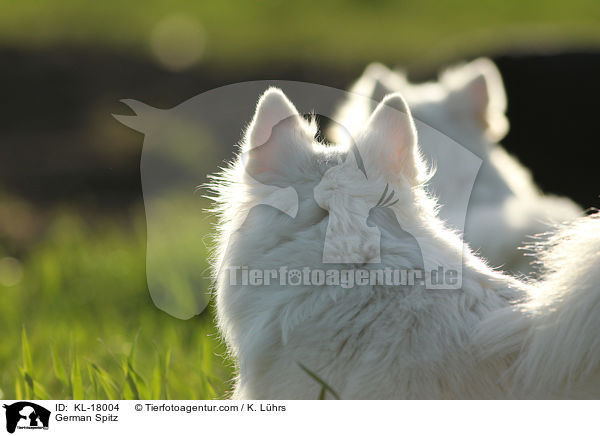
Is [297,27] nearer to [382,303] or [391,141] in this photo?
[391,141]

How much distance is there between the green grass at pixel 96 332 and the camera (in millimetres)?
2516

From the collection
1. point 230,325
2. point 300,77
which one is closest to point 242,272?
point 230,325

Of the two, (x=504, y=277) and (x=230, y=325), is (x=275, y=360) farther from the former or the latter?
(x=504, y=277)

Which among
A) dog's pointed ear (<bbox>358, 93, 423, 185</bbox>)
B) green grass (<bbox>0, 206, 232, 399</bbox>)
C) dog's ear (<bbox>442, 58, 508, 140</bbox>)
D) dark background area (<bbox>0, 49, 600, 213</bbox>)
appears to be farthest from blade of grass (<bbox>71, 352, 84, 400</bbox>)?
dark background area (<bbox>0, 49, 600, 213</bbox>)

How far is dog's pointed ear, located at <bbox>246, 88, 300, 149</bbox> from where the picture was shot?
2.08 metres

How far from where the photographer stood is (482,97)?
4.20 meters

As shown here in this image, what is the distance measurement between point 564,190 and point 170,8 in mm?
5754

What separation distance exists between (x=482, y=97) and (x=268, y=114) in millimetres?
2475

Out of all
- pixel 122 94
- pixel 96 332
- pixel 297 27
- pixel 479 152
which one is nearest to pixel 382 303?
pixel 96 332

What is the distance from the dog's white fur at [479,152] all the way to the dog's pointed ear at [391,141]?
1.25m

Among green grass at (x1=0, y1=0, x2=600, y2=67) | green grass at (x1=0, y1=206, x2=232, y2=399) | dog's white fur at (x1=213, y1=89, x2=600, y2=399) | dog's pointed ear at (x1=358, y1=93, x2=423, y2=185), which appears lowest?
green grass at (x1=0, y1=206, x2=232, y2=399)

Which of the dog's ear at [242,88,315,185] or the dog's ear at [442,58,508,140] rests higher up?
the dog's ear at [442,58,508,140]

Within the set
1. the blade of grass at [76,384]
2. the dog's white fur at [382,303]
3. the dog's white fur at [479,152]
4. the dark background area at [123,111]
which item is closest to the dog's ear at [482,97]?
the dog's white fur at [479,152]
